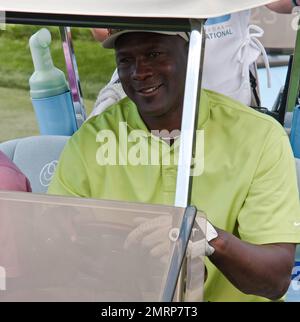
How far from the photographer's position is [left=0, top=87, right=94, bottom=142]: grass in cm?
471

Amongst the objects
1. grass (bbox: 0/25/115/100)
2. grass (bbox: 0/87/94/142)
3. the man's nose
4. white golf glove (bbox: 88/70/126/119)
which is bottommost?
grass (bbox: 0/87/94/142)

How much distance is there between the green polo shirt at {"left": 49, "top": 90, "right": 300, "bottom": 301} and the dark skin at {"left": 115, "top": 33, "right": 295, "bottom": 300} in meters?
0.03

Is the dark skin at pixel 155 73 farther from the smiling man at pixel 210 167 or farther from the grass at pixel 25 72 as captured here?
the grass at pixel 25 72

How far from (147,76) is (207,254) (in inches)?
21.9

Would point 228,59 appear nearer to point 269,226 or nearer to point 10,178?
point 269,226

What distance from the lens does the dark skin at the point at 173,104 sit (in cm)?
183

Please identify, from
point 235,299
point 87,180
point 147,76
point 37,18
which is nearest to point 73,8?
point 37,18

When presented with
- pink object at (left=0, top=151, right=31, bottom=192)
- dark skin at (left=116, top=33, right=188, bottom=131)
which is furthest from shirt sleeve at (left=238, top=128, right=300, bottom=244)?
pink object at (left=0, top=151, right=31, bottom=192)

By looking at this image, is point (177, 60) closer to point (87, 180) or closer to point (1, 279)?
point (87, 180)

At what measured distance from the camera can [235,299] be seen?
1959mm

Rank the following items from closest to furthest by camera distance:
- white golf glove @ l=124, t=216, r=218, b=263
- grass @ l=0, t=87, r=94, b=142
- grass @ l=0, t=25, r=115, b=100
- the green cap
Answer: white golf glove @ l=124, t=216, r=218, b=263, the green cap, grass @ l=0, t=25, r=115, b=100, grass @ l=0, t=87, r=94, b=142

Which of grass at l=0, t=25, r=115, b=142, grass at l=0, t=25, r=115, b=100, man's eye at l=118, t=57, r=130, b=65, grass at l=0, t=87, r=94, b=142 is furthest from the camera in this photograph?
grass at l=0, t=87, r=94, b=142

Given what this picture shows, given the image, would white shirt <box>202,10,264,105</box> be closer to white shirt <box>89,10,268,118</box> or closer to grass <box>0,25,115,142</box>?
white shirt <box>89,10,268,118</box>

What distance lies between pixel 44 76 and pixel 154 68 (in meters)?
1.20
